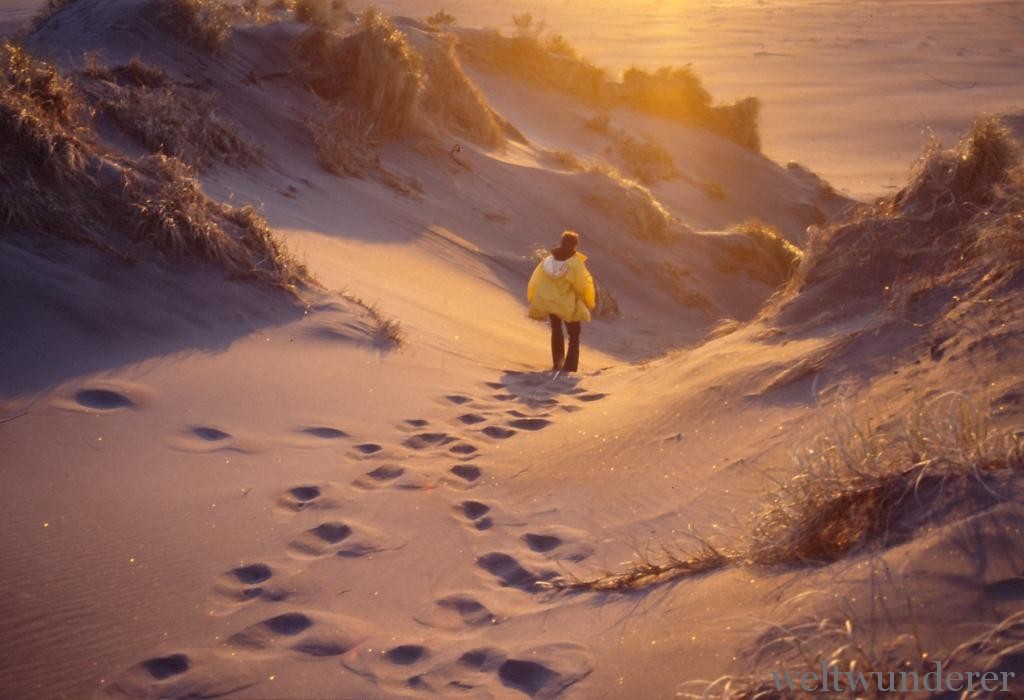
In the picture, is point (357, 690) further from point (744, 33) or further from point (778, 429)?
point (744, 33)

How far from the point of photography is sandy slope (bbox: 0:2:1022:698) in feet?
11.2

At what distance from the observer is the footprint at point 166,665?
139 inches

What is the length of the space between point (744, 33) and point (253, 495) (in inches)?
2287

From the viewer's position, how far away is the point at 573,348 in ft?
28.7

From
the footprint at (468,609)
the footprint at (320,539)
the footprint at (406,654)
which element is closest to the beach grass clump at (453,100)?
the footprint at (320,539)

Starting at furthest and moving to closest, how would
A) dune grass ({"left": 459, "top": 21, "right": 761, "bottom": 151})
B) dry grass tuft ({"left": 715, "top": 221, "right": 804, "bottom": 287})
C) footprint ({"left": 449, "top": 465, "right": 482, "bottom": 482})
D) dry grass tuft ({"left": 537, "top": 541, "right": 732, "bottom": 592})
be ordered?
dune grass ({"left": 459, "top": 21, "right": 761, "bottom": 151}) → dry grass tuft ({"left": 715, "top": 221, "right": 804, "bottom": 287}) → footprint ({"left": 449, "top": 465, "right": 482, "bottom": 482}) → dry grass tuft ({"left": 537, "top": 541, "right": 732, "bottom": 592})

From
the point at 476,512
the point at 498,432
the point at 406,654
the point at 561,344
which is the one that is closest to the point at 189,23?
the point at 561,344

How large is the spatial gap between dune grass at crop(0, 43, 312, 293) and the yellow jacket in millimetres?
2132

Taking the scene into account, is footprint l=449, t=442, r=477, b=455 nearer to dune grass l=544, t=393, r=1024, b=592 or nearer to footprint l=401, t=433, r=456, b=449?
footprint l=401, t=433, r=456, b=449

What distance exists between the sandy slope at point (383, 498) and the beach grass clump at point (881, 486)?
155mm

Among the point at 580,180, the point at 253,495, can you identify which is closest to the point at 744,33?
the point at 580,180

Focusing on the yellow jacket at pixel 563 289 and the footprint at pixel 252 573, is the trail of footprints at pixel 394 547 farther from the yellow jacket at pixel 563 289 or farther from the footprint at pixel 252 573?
the yellow jacket at pixel 563 289

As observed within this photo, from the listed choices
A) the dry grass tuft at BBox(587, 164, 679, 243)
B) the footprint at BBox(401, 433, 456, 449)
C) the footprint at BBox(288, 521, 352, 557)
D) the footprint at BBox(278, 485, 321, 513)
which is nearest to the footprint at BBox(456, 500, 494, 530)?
the footprint at BBox(288, 521, 352, 557)

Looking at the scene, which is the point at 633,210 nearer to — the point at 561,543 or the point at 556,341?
the point at 556,341
